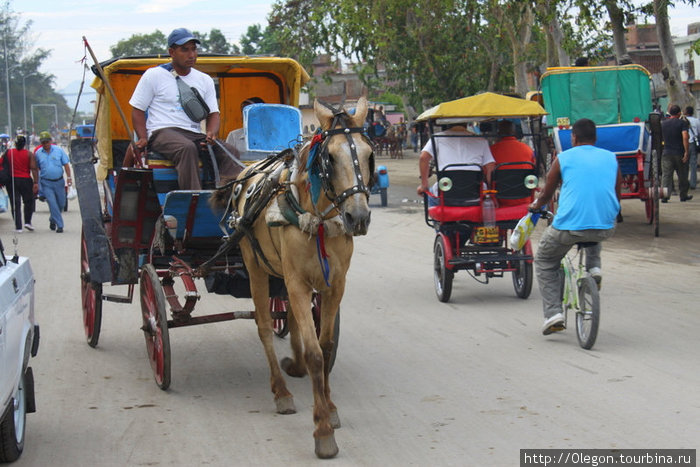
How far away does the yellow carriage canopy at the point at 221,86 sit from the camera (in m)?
8.53

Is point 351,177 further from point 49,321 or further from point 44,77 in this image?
point 44,77

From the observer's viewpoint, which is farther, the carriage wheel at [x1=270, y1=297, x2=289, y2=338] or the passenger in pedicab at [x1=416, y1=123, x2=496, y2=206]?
the passenger in pedicab at [x1=416, y1=123, x2=496, y2=206]

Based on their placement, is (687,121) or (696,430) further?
(687,121)

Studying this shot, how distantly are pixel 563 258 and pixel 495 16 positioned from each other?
22.3 m

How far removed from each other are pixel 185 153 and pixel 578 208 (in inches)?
132

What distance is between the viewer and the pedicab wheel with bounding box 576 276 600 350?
771cm

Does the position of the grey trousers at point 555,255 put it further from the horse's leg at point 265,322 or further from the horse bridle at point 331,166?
the horse bridle at point 331,166

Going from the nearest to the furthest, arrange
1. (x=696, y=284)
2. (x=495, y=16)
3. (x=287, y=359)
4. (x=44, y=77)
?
(x=287, y=359) → (x=696, y=284) → (x=495, y=16) → (x=44, y=77)

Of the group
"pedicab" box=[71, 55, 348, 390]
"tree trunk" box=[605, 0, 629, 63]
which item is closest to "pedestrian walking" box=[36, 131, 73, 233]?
"pedicab" box=[71, 55, 348, 390]

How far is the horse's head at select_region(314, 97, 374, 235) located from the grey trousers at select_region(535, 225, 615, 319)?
297 centimetres

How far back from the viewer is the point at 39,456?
18.0 ft

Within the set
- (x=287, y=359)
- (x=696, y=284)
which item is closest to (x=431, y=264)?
(x=696, y=284)

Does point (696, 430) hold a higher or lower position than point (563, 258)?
lower

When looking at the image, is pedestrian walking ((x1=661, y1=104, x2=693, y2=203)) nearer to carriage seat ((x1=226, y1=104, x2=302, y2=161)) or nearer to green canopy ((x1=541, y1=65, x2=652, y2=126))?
green canopy ((x1=541, y1=65, x2=652, y2=126))
